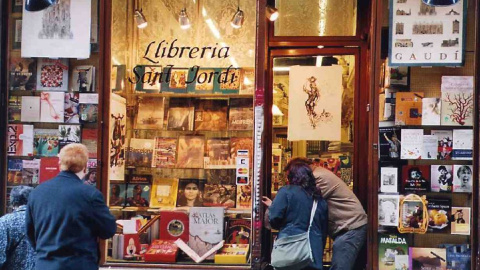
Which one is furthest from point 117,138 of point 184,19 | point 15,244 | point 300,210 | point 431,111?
point 431,111

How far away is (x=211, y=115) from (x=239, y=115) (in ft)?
1.11

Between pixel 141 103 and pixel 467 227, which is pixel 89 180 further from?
pixel 467 227

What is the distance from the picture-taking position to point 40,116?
6695mm

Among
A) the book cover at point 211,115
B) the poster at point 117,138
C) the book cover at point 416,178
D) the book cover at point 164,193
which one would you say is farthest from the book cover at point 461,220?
the poster at point 117,138

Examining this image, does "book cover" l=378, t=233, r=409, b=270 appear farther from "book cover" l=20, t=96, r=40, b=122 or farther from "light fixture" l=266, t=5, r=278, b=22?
"book cover" l=20, t=96, r=40, b=122

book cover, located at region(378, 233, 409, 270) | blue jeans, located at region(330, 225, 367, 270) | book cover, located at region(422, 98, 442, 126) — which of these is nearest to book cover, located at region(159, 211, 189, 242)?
blue jeans, located at region(330, 225, 367, 270)

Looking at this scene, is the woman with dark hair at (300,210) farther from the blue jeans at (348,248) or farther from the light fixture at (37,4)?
the light fixture at (37,4)

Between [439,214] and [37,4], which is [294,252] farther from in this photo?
[37,4]

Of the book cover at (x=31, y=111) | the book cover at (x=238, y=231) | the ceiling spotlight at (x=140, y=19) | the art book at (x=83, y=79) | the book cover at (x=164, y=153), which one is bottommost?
the book cover at (x=238, y=231)

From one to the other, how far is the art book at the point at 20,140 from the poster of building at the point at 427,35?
390 centimetres

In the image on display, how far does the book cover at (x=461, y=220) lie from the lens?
609cm

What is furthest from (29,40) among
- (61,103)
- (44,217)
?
(44,217)

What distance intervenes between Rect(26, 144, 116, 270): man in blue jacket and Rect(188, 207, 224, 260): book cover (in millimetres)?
2097

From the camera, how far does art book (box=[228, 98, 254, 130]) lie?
6988mm
